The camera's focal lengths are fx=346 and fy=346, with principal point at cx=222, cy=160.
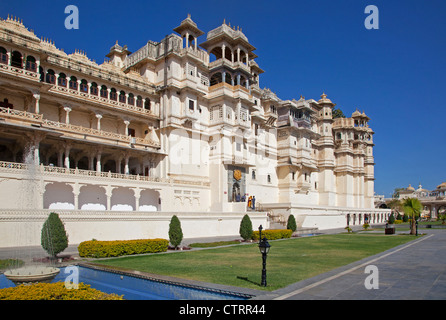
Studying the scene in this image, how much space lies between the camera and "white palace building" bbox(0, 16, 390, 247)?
26.9m

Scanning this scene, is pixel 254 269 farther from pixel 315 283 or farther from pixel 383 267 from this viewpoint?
pixel 383 267

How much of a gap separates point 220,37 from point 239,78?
5607 mm

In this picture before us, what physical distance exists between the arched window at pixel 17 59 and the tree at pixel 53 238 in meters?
17.1

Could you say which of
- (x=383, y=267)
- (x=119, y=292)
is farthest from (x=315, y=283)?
(x=119, y=292)

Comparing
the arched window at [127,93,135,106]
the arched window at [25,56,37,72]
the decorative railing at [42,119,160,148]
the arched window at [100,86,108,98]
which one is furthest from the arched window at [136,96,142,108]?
the arched window at [25,56,37,72]

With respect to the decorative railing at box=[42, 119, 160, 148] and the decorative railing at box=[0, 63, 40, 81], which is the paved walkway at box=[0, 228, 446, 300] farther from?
the decorative railing at box=[0, 63, 40, 81]

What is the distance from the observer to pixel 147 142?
3816 centimetres

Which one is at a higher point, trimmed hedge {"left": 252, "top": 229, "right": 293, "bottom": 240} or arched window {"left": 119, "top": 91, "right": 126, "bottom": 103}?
arched window {"left": 119, "top": 91, "right": 126, "bottom": 103}

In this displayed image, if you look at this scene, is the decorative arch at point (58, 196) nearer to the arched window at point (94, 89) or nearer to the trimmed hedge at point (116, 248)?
the trimmed hedge at point (116, 248)

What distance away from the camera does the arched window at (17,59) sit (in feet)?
94.1

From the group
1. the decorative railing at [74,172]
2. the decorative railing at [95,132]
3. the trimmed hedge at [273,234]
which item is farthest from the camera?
A: the decorative railing at [95,132]

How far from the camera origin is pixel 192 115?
40.2 metres

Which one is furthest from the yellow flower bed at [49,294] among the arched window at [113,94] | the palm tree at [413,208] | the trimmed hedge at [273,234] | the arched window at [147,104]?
the palm tree at [413,208]

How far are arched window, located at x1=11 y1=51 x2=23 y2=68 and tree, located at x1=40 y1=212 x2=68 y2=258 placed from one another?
1710cm
